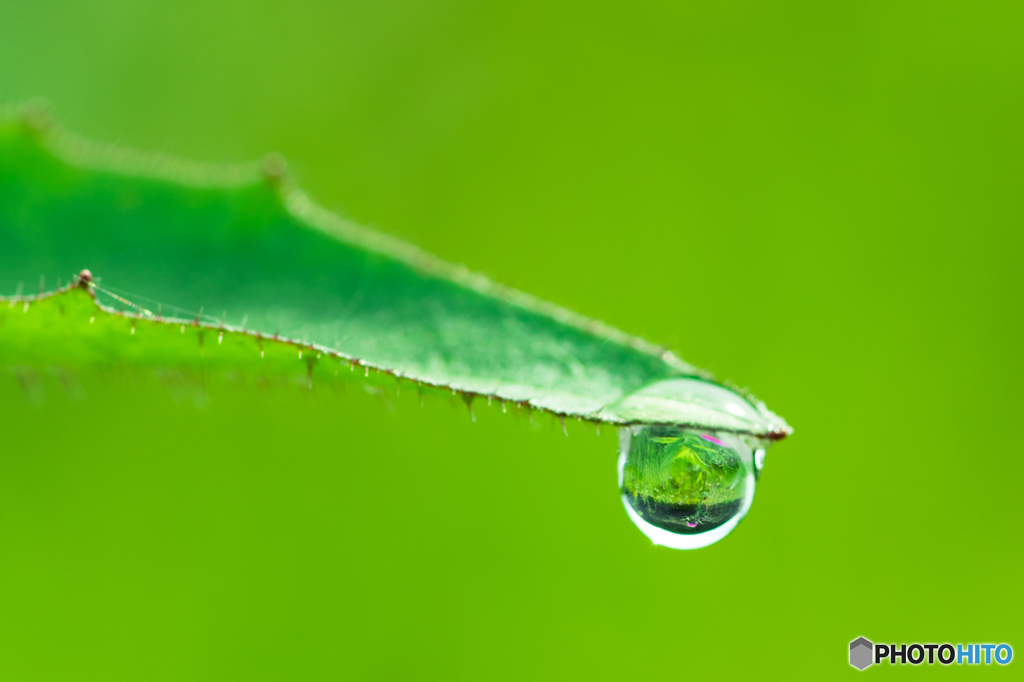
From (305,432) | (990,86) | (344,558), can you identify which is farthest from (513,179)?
(990,86)

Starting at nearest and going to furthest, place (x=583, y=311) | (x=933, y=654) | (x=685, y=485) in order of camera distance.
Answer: (x=685, y=485) < (x=933, y=654) < (x=583, y=311)

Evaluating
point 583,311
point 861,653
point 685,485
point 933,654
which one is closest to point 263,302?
point 685,485

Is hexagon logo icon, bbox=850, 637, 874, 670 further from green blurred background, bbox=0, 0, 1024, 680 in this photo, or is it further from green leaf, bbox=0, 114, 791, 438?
green leaf, bbox=0, 114, 791, 438

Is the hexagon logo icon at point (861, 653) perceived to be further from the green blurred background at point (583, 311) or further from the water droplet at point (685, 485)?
the water droplet at point (685, 485)

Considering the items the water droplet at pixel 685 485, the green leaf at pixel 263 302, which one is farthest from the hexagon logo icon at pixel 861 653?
the green leaf at pixel 263 302

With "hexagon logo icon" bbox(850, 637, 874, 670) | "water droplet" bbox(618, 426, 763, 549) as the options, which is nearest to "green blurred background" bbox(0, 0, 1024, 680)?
"hexagon logo icon" bbox(850, 637, 874, 670)

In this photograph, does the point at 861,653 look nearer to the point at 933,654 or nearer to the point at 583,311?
the point at 933,654
